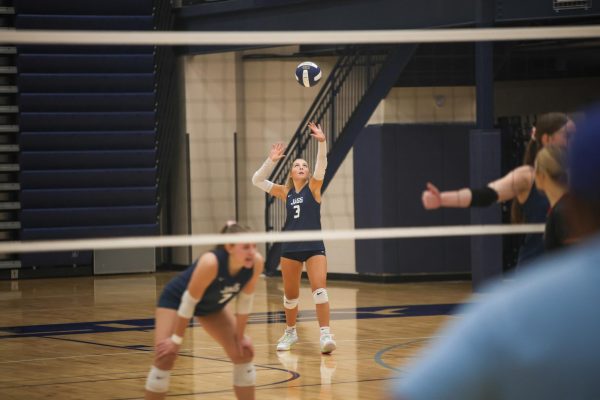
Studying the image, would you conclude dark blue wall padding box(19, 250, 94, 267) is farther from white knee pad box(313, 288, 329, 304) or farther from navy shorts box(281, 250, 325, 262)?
white knee pad box(313, 288, 329, 304)

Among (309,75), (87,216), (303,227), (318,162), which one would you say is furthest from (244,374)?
(87,216)

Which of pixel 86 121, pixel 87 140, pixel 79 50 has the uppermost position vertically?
pixel 79 50

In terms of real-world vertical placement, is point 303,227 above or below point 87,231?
above

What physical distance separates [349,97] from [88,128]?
16.4 ft

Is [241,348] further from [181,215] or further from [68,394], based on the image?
[181,215]

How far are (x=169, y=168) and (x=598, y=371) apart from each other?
58.5 ft

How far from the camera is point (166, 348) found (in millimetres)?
6113

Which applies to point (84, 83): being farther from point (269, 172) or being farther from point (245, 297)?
point (245, 297)

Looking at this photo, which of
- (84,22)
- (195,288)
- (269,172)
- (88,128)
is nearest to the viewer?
(195,288)

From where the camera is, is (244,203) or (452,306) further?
(244,203)

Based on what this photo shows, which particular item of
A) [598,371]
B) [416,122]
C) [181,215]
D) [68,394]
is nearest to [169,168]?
[181,215]

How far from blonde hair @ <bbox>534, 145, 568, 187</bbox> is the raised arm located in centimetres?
23

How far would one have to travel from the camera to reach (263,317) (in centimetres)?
1319

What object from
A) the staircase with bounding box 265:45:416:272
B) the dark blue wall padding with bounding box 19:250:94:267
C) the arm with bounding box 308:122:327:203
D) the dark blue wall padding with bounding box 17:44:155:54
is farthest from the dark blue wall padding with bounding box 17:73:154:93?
the arm with bounding box 308:122:327:203
